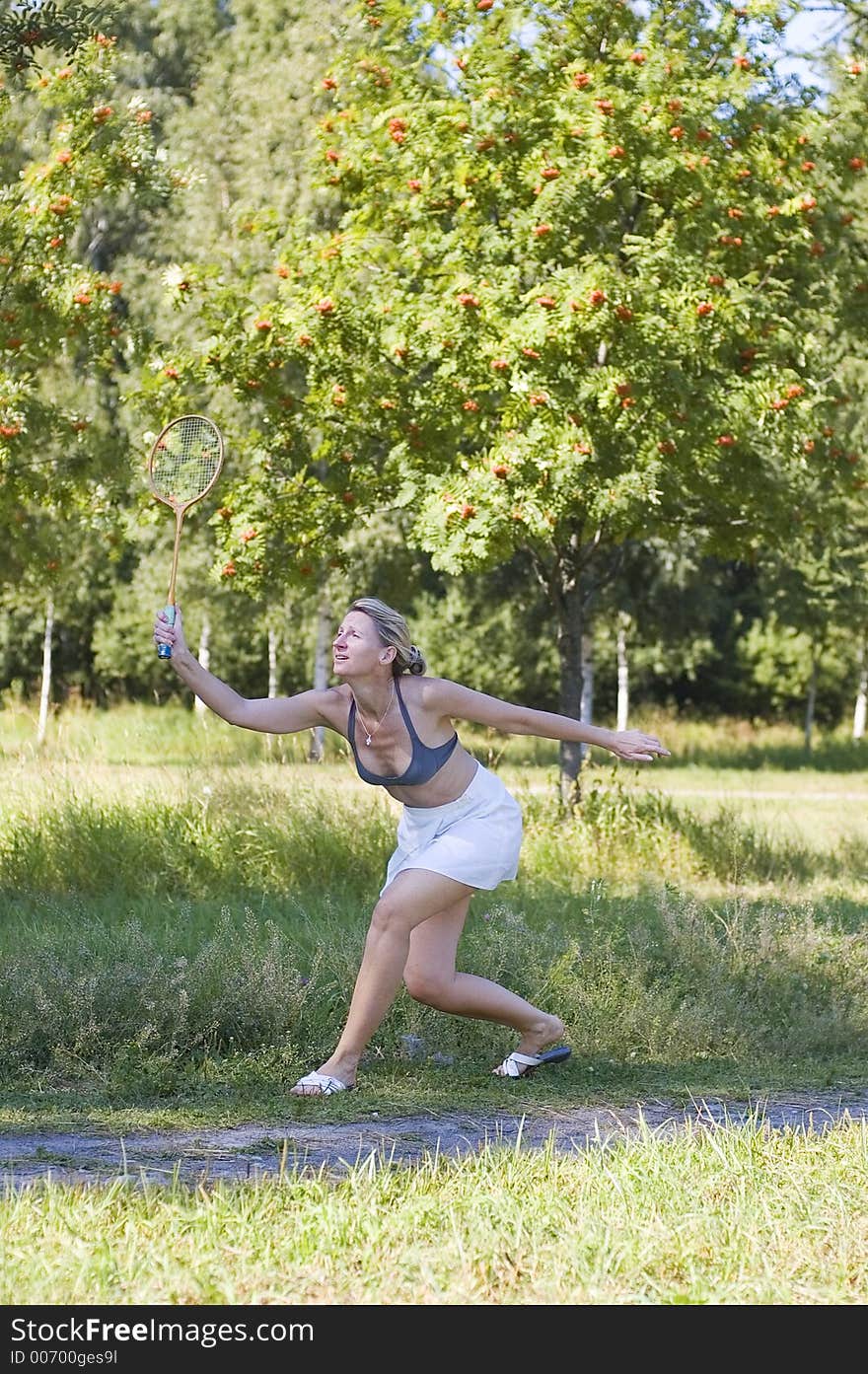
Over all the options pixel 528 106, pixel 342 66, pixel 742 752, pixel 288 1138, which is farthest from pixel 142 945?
pixel 742 752

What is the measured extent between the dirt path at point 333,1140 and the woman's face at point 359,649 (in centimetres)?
154

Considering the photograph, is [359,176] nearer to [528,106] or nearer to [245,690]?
[528,106]

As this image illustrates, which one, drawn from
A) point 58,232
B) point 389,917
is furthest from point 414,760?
point 58,232

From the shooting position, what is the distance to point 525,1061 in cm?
599

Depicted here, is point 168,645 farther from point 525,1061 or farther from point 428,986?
point 525,1061

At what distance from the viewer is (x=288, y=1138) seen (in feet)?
16.4

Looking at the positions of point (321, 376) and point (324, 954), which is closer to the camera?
point (324, 954)

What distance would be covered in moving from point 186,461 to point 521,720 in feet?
8.55

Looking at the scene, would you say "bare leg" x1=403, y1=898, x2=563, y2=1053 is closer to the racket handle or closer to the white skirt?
the white skirt

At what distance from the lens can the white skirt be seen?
17.9 feet

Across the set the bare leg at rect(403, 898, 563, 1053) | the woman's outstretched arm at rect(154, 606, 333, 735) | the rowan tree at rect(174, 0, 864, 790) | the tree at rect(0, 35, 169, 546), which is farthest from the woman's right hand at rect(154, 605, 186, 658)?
the tree at rect(0, 35, 169, 546)

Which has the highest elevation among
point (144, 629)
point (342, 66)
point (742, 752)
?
point (342, 66)

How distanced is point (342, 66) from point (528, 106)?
208 cm

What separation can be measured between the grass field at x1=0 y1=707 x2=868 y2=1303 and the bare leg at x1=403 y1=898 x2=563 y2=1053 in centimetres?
31
